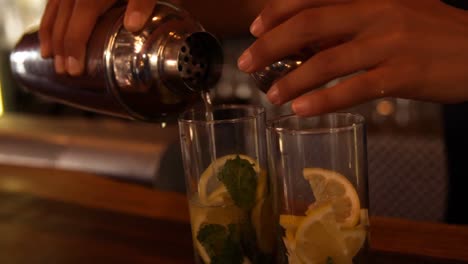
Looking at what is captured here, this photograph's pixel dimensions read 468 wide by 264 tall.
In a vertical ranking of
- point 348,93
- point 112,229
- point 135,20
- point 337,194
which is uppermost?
point 135,20

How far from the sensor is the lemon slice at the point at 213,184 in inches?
28.8

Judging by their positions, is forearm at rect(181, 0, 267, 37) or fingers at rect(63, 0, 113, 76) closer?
fingers at rect(63, 0, 113, 76)

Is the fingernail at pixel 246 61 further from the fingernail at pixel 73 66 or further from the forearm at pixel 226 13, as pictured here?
the forearm at pixel 226 13

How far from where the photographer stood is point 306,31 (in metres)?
0.63

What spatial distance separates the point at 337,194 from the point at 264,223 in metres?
0.13

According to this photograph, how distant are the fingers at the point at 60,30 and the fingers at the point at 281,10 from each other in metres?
0.41

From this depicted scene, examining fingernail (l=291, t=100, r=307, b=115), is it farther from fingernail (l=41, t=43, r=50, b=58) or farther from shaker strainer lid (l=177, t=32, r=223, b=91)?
fingernail (l=41, t=43, r=50, b=58)

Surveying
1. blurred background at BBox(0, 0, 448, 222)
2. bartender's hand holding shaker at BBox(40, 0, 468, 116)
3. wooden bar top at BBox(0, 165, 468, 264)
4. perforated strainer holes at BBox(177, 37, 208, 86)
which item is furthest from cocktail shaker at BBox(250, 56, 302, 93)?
blurred background at BBox(0, 0, 448, 222)

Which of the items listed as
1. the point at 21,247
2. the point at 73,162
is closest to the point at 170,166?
the point at 73,162

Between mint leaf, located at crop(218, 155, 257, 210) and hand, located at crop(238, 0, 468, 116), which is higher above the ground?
hand, located at crop(238, 0, 468, 116)

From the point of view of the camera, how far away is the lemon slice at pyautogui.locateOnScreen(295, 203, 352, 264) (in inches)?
24.7

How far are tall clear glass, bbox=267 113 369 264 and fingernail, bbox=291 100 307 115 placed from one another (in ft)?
0.08

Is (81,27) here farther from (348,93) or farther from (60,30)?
(348,93)

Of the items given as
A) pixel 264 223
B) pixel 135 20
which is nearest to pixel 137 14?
pixel 135 20
